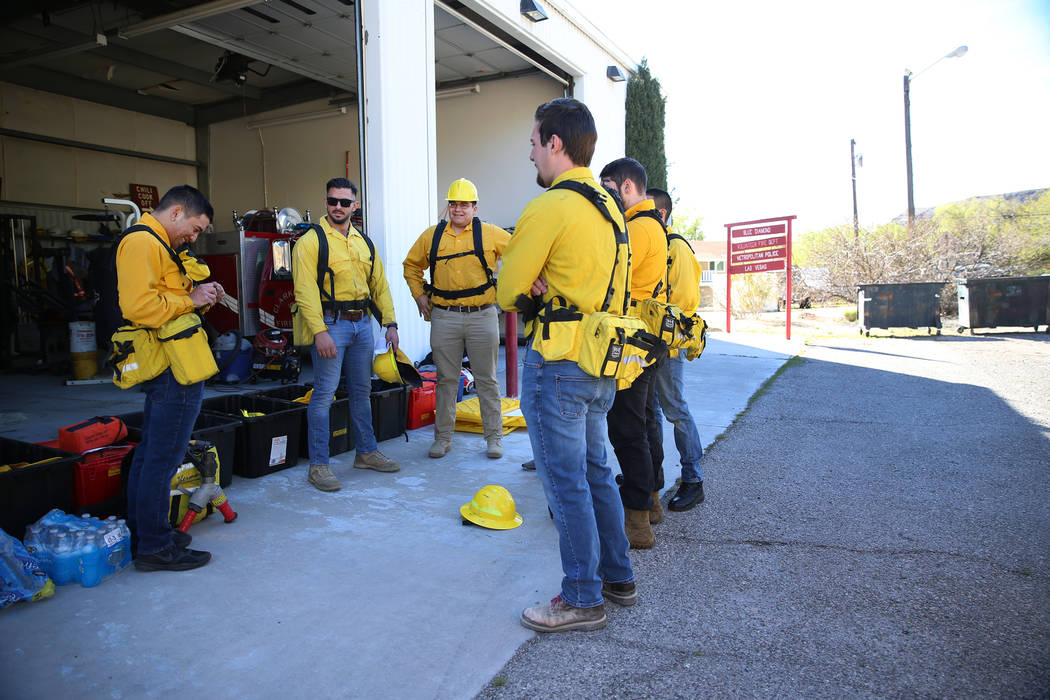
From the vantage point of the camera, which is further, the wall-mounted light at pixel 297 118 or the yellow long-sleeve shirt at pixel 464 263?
the wall-mounted light at pixel 297 118

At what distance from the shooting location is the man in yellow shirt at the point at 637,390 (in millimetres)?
3258

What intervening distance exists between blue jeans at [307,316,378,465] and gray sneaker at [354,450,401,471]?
0.14 ft

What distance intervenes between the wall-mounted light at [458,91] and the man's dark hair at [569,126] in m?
11.4

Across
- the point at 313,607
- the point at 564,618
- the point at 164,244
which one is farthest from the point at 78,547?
the point at 564,618

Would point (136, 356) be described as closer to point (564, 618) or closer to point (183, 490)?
point (183, 490)

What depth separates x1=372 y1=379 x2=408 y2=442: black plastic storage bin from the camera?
545cm

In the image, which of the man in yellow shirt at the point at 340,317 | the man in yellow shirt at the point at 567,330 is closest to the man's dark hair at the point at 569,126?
the man in yellow shirt at the point at 567,330

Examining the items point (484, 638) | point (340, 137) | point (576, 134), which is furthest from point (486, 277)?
point (340, 137)

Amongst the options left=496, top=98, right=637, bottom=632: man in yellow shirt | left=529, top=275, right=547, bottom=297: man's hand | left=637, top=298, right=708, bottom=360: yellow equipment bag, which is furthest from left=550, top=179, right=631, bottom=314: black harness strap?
left=637, top=298, right=708, bottom=360: yellow equipment bag

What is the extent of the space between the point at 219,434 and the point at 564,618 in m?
2.66

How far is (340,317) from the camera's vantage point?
4445 millimetres

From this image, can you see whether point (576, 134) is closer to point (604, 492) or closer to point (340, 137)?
point (604, 492)

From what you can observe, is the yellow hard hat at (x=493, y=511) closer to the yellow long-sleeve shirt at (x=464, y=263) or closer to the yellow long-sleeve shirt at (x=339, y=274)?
the yellow long-sleeve shirt at (x=339, y=274)

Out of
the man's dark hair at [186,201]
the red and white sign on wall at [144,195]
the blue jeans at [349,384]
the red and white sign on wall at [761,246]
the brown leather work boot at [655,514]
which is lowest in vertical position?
the brown leather work boot at [655,514]
